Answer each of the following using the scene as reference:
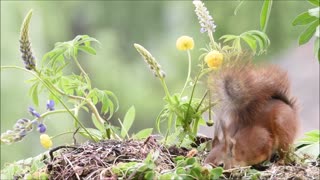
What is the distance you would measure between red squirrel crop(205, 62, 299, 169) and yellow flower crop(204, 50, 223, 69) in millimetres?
43

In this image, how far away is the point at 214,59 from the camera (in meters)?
1.10

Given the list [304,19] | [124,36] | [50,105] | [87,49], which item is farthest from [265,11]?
[124,36]

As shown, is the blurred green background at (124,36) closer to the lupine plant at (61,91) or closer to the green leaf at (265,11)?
the lupine plant at (61,91)

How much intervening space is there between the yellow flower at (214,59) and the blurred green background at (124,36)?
Answer: 110 inches

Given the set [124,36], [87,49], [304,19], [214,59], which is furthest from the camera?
[124,36]

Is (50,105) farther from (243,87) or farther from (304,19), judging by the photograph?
(304,19)

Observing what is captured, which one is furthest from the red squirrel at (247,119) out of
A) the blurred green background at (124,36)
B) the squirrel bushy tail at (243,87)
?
the blurred green background at (124,36)

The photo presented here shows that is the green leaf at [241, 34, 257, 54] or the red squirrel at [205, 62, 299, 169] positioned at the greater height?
the green leaf at [241, 34, 257, 54]

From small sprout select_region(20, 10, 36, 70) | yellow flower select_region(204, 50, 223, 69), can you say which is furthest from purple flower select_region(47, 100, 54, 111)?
yellow flower select_region(204, 50, 223, 69)

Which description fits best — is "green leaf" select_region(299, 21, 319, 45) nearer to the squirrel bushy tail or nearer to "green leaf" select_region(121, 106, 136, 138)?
the squirrel bushy tail

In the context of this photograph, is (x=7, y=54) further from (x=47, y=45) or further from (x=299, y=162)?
(x=299, y=162)

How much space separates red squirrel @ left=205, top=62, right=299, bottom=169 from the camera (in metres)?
1.03

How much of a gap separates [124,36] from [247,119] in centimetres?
447

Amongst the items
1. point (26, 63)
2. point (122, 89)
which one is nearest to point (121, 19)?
point (122, 89)
